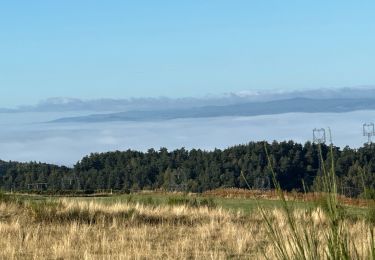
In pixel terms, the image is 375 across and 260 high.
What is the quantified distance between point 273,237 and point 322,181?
615 mm

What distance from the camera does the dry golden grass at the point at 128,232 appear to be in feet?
39.9

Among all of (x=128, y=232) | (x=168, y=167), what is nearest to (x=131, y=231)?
(x=128, y=232)

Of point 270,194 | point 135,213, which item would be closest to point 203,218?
point 135,213

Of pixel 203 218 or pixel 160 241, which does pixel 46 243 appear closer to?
pixel 160 241

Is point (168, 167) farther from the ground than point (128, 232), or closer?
closer

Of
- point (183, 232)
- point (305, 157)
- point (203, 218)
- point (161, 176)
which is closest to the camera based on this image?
point (183, 232)

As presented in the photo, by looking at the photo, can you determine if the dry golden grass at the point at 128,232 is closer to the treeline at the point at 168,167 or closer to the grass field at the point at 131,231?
the grass field at the point at 131,231

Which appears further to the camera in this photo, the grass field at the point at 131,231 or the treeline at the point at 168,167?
the treeline at the point at 168,167

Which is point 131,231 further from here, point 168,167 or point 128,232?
point 168,167

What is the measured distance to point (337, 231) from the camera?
5297 millimetres

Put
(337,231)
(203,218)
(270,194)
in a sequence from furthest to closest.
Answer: (270,194)
(203,218)
(337,231)

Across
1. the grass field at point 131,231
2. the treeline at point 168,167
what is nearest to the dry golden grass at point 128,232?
the grass field at point 131,231

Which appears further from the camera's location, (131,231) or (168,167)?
(168,167)

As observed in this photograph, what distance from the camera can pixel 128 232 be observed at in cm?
1563
